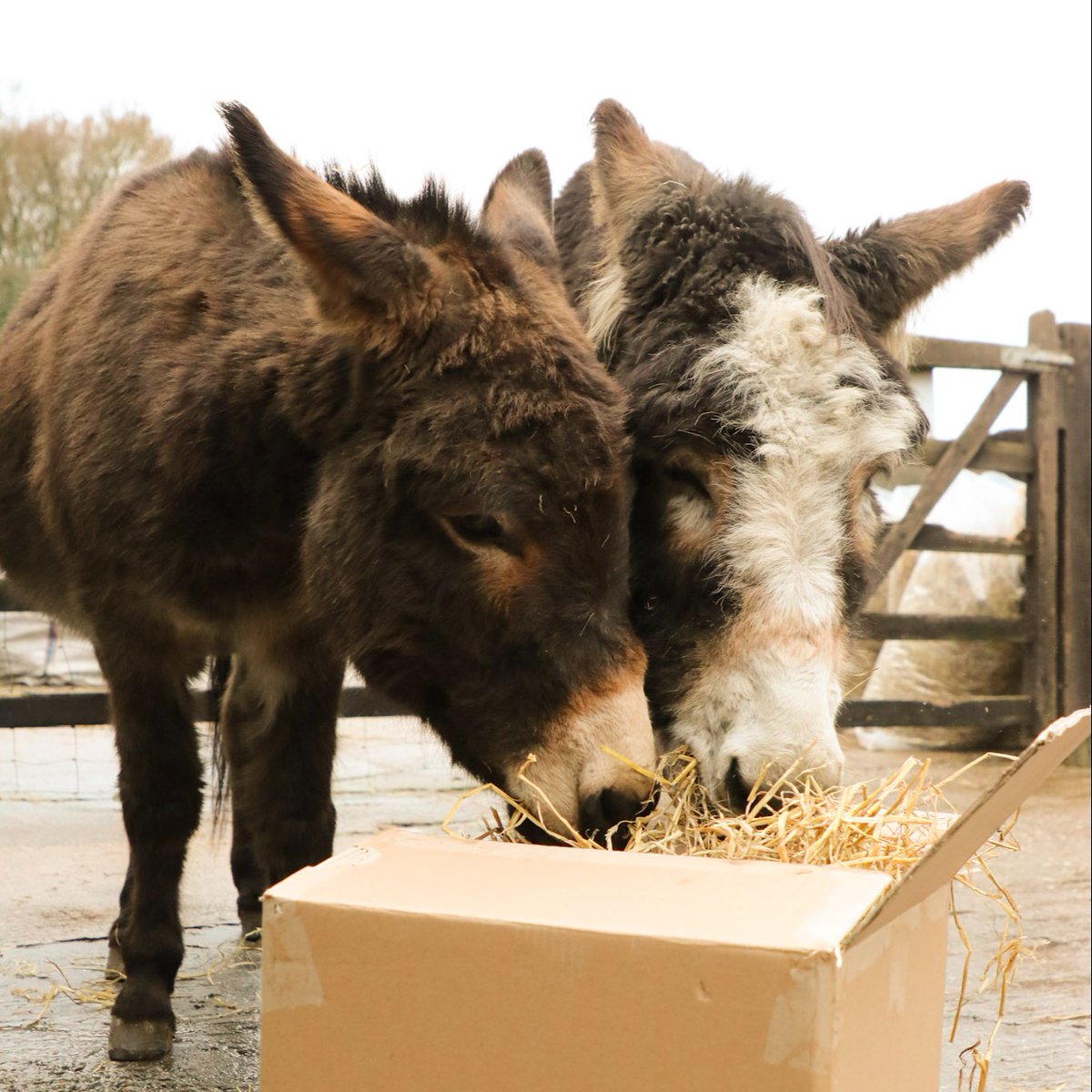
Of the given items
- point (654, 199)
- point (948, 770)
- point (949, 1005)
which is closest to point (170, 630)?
point (654, 199)

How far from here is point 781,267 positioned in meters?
2.56

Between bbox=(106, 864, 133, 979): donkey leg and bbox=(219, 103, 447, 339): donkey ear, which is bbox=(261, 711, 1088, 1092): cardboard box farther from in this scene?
bbox=(106, 864, 133, 979): donkey leg

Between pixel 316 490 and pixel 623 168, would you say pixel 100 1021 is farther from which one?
pixel 623 168

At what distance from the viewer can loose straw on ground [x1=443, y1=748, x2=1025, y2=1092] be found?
1798 millimetres

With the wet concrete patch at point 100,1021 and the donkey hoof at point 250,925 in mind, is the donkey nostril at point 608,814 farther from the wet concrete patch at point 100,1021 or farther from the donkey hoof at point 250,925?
the donkey hoof at point 250,925

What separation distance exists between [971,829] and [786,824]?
39 centimetres

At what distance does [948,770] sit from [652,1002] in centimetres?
640

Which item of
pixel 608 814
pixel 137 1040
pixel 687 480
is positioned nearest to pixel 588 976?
pixel 608 814

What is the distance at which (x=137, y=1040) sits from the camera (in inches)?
107

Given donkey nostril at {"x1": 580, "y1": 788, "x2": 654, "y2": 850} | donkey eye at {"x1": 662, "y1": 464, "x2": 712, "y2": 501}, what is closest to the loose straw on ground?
donkey nostril at {"x1": 580, "y1": 788, "x2": 654, "y2": 850}

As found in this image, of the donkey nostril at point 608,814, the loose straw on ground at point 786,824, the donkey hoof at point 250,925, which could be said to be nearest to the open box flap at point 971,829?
the loose straw on ground at point 786,824

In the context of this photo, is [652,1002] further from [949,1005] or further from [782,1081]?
[949,1005]

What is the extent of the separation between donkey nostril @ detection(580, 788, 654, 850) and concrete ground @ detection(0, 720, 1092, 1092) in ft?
2.49

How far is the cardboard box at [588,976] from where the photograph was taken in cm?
128
